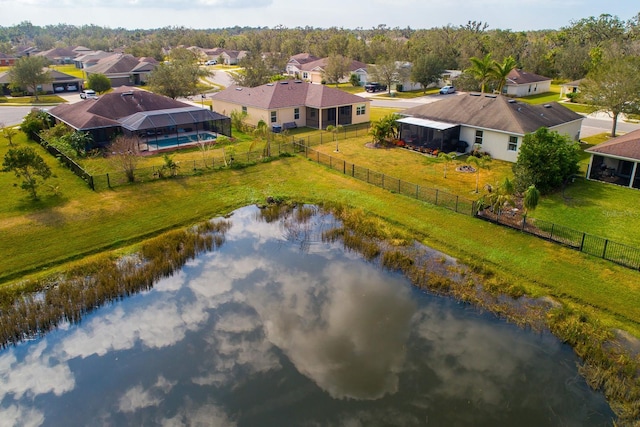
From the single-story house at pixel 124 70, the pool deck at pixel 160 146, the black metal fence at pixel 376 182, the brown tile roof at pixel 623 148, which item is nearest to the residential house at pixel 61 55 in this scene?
the single-story house at pixel 124 70

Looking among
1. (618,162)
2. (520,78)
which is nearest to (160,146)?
(618,162)

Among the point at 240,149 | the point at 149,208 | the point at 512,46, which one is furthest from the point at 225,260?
the point at 512,46

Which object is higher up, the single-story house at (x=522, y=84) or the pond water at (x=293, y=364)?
the single-story house at (x=522, y=84)

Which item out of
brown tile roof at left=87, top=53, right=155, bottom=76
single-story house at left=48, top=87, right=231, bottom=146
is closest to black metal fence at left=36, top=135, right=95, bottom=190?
single-story house at left=48, top=87, right=231, bottom=146

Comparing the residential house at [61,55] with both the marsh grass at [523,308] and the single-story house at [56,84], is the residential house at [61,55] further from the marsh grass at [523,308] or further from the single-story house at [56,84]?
the marsh grass at [523,308]

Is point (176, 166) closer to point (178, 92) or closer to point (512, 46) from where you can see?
point (178, 92)
